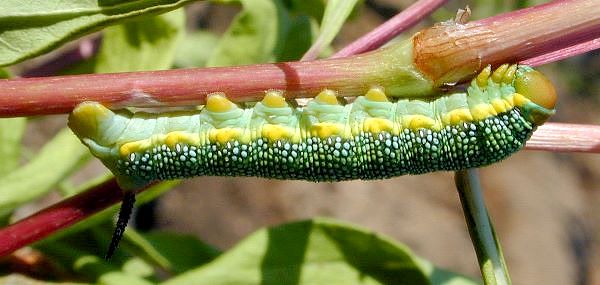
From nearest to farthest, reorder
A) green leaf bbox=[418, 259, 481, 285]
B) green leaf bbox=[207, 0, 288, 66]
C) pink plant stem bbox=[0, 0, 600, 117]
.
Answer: pink plant stem bbox=[0, 0, 600, 117], green leaf bbox=[418, 259, 481, 285], green leaf bbox=[207, 0, 288, 66]

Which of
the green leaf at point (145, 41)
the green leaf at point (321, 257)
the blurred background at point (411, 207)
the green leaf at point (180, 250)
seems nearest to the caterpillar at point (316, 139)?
the green leaf at point (321, 257)

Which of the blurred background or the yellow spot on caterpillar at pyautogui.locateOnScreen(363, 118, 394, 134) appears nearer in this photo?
the yellow spot on caterpillar at pyautogui.locateOnScreen(363, 118, 394, 134)

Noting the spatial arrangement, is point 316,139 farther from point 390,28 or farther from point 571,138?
point 571,138

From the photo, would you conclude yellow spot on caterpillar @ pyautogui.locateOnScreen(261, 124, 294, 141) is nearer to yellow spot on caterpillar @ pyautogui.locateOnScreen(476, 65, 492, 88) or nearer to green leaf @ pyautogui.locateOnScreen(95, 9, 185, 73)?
yellow spot on caterpillar @ pyautogui.locateOnScreen(476, 65, 492, 88)

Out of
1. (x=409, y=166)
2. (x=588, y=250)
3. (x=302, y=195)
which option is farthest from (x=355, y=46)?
(x=588, y=250)

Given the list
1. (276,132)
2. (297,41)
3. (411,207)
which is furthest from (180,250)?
(411,207)

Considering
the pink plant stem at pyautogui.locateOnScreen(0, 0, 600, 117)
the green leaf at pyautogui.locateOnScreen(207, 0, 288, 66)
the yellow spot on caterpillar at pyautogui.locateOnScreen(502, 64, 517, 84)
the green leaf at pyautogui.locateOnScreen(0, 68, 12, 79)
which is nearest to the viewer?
the pink plant stem at pyautogui.locateOnScreen(0, 0, 600, 117)

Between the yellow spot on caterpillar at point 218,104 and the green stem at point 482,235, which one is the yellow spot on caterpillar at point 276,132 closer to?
the yellow spot on caterpillar at point 218,104

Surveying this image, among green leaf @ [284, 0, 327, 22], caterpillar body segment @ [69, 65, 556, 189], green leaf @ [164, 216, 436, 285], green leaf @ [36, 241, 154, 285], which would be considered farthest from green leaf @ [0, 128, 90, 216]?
green leaf @ [284, 0, 327, 22]
